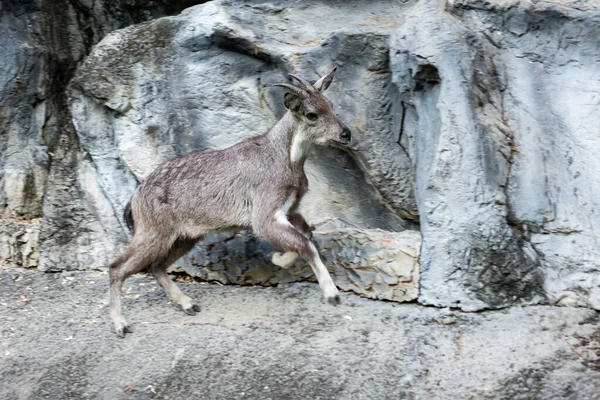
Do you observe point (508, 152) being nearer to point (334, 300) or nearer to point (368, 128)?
point (368, 128)

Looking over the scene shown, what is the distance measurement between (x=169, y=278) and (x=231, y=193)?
0.93m

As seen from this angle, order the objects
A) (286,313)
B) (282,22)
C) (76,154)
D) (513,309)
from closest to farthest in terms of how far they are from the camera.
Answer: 1. (513,309)
2. (286,313)
3. (282,22)
4. (76,154)

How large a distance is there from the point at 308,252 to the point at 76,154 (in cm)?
297

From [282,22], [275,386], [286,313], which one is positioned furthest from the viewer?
[282,22]

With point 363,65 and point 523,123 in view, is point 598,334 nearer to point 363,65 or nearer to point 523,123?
point 523,123

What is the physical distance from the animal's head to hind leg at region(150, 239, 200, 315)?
141 centimetres

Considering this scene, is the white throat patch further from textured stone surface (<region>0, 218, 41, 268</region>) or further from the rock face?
textured stone surface (<region>0, 218, 41, 268</region>)

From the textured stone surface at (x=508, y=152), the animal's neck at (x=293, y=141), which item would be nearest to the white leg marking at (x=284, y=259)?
the animal's neck at (x=293, y=141)

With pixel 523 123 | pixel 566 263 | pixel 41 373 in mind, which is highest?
pixel 523 123

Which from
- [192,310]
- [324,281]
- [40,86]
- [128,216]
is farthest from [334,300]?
[40,86]

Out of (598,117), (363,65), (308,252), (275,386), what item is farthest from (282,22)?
(275,386)

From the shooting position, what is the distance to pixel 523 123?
7.04 m

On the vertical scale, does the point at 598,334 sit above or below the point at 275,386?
above

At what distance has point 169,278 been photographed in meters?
7.54
